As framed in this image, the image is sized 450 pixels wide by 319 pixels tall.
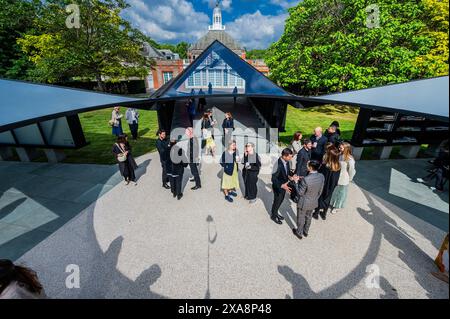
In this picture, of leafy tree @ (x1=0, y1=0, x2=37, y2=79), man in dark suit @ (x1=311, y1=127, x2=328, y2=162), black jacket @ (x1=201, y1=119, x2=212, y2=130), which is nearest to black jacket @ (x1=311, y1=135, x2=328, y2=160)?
man in dark suit @ (x1=311, y1=127, x2=328, y2=162)

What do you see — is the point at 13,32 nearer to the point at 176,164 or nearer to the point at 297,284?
the point at 176,164

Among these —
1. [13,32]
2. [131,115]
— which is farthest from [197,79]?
[13,32]

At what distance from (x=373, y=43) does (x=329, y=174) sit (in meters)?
13.7

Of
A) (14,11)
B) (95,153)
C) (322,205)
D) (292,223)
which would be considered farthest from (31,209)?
(14,11)

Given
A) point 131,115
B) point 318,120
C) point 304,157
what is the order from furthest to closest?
point 318,120, point 131,115, point 304,157

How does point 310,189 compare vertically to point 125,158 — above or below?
above

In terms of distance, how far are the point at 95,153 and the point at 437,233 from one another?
11.4 m

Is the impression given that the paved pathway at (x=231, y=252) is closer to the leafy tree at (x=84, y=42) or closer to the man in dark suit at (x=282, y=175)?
the man in dark suit at (x=282, y=175)

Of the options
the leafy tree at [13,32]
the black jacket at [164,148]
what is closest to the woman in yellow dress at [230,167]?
the black jacket at [164,148]

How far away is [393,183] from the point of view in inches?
254

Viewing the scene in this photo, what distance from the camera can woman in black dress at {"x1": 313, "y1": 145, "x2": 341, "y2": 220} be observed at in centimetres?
419

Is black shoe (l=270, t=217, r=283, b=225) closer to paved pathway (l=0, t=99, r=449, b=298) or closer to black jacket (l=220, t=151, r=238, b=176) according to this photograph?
paved pathway (l=0, t=99, r=449, b=298)

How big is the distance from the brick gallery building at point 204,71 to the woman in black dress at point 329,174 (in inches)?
231

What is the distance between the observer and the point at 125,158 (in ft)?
19.3
